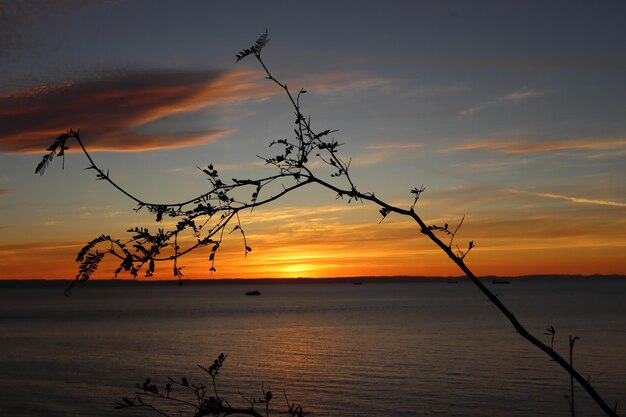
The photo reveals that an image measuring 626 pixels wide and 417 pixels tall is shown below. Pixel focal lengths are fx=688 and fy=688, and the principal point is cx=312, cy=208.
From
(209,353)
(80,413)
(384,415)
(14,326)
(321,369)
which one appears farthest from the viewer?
(14,326)

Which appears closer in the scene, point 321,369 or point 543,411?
point 543,411

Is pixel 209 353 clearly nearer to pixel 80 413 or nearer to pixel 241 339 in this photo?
pixel 241 339

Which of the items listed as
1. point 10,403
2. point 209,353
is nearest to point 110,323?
point 209,353

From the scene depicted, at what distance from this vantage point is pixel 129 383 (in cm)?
5491

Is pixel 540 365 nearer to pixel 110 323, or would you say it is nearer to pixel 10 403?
pixel 10 403

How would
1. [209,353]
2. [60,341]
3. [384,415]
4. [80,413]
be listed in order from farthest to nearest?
1. [60,341]
2. [209,353]
3. [80,413]
4. [384,415]

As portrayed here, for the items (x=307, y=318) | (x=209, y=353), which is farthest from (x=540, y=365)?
(x=307, y=318)

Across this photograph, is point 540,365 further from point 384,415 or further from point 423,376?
point 384,415

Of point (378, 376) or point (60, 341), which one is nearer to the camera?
point (378, 376)

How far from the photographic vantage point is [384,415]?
3981 centimetres

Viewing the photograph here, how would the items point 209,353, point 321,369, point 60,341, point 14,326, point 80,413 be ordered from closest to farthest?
point 80,413, point 321,369, point 209,353, point 60,341, point 14,326

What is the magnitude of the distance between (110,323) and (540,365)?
305ft

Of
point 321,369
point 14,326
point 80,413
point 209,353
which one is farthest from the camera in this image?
point 14,326

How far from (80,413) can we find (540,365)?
126 feet
